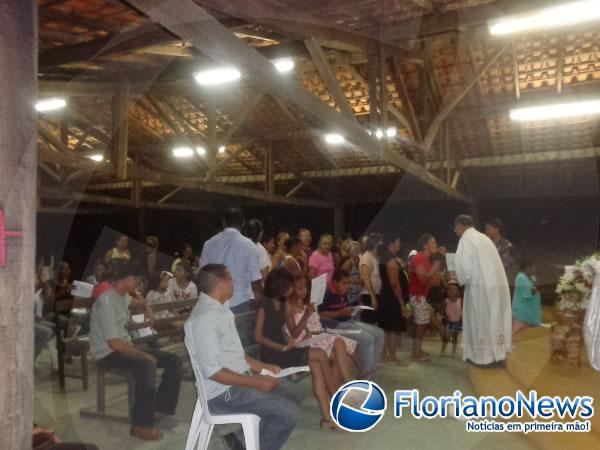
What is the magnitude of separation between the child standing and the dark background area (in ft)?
19.2

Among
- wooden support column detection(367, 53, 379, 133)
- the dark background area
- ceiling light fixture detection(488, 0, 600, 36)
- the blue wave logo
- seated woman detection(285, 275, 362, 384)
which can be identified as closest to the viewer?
the blue wave logo

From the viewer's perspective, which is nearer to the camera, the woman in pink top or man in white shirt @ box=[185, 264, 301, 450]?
man in white shirt @ box=[185, 264, 301, 450]

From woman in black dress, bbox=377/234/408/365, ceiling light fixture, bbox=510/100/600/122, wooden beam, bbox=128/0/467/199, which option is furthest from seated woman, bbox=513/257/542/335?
ceiling light fixture, bbox=510/100/600/122

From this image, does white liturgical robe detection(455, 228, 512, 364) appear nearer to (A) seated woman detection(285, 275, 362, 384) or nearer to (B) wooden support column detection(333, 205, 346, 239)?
(A) seated woman detection(285, 275, 362, 384)

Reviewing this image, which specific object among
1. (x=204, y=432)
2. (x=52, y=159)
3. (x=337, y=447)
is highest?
(x=52, y=159)

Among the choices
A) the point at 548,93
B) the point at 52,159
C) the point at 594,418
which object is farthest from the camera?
the point at 548,93

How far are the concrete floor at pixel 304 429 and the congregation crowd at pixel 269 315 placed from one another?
170mm

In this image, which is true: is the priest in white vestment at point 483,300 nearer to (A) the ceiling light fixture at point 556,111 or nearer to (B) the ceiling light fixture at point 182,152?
(A) the ceiling light fixture at point 556,111

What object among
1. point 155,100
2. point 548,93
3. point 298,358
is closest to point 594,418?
point 298,358

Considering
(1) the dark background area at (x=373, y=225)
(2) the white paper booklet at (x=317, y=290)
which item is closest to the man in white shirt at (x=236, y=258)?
(2) the white paper booklet at (x=317, y=290)

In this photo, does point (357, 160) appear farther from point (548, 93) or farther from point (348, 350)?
point (348, 350)

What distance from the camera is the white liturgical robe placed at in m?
5.18

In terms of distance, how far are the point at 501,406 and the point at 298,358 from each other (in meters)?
1.75

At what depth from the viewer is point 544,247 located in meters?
11.8
